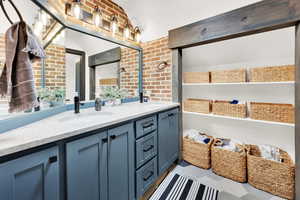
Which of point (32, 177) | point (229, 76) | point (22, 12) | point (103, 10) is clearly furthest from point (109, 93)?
point (229, 76)

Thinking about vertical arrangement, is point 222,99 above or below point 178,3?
below

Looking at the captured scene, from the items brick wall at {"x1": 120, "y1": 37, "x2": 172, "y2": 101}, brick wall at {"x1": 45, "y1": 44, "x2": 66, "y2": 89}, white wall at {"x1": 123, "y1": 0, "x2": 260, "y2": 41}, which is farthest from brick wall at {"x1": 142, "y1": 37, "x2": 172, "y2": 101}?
brick wall at {"x1": 45, "y1": 44, "x2": 66, "y2": 89}

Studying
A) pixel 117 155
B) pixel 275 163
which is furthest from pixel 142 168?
pixel 275 163

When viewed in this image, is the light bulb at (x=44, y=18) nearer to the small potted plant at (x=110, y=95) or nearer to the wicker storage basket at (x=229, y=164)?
the small potted plant at (x=110, y=95)

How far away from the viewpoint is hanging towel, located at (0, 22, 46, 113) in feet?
2.43

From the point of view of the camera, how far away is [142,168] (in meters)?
1.39

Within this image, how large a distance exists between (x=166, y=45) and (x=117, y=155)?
1.85m

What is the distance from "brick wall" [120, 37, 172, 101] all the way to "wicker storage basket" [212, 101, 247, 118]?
2.32 feet

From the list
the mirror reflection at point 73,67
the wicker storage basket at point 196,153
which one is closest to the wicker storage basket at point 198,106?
the wicker storage basket at point 196,153

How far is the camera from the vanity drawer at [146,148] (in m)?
1.35

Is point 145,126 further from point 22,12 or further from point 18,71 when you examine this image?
point 22,12

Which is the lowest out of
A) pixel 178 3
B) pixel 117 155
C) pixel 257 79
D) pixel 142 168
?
pixel 142 168

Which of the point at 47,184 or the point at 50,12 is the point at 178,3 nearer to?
the point at 50,12

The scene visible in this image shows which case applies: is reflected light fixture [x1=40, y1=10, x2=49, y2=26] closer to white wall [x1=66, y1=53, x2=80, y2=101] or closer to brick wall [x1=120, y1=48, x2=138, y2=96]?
white wall [x1=66, y1=53, x2=80, y2=101]
